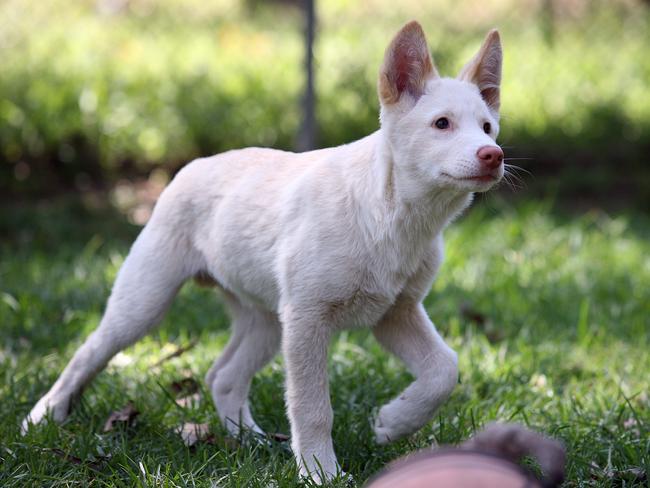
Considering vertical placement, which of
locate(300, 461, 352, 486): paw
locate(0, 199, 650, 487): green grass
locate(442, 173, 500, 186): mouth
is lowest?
locate(0, 199, 650, 487): green grass

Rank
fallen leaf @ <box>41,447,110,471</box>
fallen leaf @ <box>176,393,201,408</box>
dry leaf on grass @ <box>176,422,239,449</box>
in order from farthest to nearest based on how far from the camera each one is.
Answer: fallen leaf @ <box>176,393,201,408</box>
dry leaf on grass @ <box>176,422,239,449</box>
fallen leaf @ <box>41,447,110,471</box>

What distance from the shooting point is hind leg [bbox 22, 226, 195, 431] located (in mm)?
3635

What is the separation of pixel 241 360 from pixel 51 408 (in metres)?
0.74

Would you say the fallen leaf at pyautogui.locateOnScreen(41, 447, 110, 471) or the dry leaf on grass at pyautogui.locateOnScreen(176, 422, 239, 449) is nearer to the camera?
the fallen leaf at pyautogui.locateOnScreen(41, 447, 110, 471)

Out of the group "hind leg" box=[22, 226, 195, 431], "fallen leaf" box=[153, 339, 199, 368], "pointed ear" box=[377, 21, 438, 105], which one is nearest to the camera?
"pointed ear" box=[377, 21, 438, 105]

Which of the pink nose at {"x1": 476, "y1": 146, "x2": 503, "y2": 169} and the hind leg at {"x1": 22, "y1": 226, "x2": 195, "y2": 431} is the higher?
the pink nose at {"x1": 476, "y1": 146, "x2": 503, "y2": 169}

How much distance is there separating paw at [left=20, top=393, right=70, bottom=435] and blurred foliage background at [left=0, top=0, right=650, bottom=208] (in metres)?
3.87

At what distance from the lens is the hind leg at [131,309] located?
11.9ft

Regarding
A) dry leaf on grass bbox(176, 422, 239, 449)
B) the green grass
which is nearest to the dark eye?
the green grass

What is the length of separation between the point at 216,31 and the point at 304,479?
8160 mm

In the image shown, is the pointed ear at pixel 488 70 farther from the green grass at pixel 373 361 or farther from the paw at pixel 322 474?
the paw at pixel 322 474

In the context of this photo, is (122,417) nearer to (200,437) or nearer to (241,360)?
(200,437)

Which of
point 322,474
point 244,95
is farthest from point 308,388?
point 244,95

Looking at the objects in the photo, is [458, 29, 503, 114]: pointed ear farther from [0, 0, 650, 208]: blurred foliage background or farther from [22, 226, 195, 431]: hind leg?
[0, 0, 650, 208]: blurred foliage background
